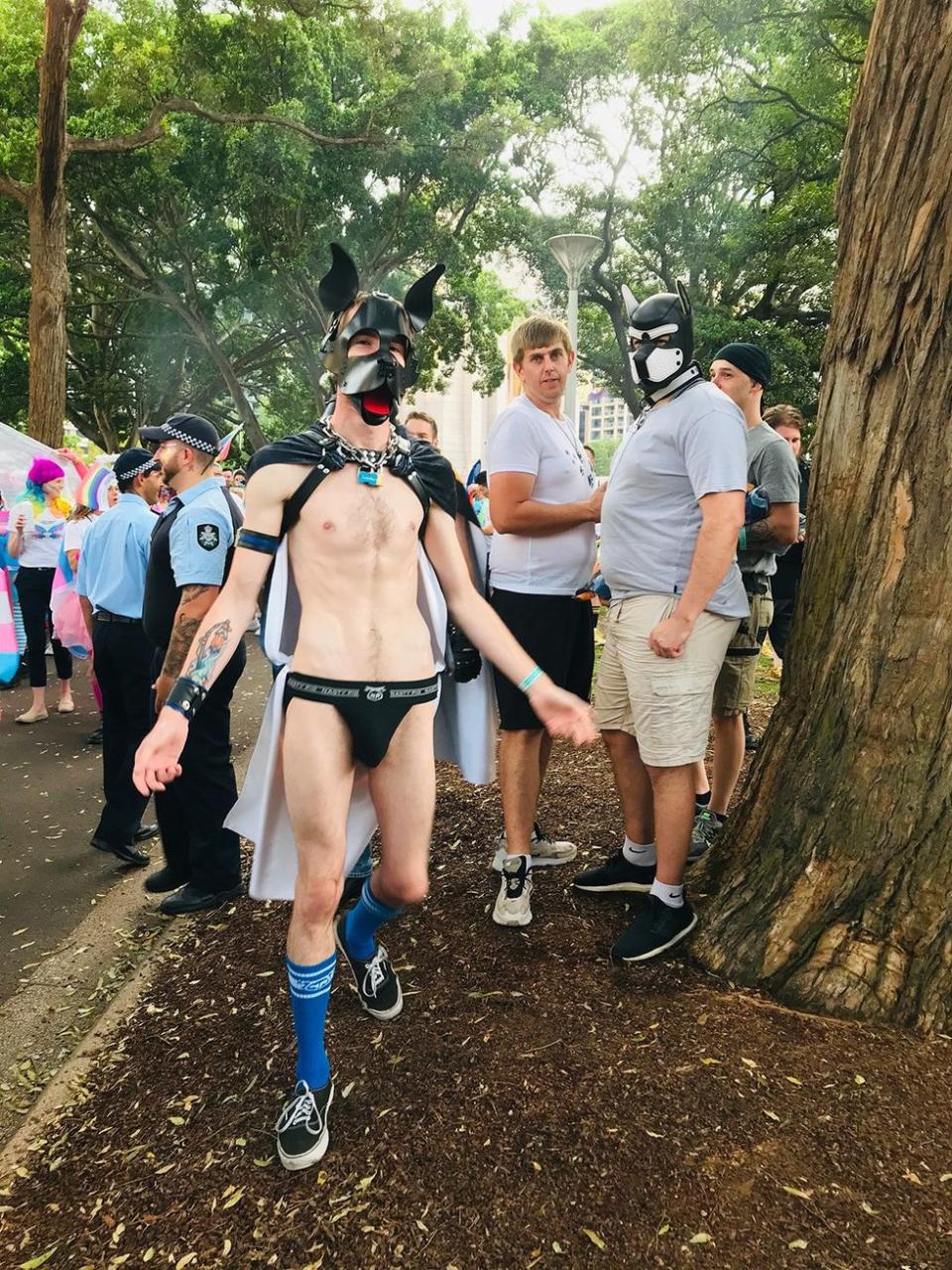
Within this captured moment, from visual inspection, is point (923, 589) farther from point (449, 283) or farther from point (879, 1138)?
point (449, 283)

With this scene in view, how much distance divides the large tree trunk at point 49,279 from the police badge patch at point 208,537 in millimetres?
10538

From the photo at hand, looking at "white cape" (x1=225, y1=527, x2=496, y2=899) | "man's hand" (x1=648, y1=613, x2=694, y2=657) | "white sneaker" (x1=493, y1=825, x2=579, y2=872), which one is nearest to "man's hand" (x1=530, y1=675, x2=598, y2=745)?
"white cape" (x1=225, y1=527, x2=496, y2=899)

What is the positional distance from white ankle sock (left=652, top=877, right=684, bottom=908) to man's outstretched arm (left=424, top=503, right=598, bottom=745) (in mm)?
742

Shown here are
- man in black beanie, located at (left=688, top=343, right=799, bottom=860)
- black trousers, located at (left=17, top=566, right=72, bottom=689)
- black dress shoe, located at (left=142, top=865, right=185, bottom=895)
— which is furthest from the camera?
black trousers, located at (left=17, top=566, right=72, bottom=689)

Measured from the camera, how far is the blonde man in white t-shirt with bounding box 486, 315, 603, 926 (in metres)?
3.49

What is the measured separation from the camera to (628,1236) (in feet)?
6.45

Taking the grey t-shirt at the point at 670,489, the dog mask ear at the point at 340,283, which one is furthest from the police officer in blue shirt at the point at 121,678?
the grey t-shirt at the point at 670,489

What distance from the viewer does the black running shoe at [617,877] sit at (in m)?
3.53

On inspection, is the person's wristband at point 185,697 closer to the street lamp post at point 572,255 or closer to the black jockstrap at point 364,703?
the black jockstrap at point 364,703

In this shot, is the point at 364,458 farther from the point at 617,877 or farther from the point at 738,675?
the point at 738,675

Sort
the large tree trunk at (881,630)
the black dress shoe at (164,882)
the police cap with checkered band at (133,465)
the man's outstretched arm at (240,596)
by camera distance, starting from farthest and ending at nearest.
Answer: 1. the police cap with checkered band at (133,465)
2. the black dress shoe at (164,882)
3. the large tree trunk at (881,630)
4. the man's outstretched arm at (240,596)

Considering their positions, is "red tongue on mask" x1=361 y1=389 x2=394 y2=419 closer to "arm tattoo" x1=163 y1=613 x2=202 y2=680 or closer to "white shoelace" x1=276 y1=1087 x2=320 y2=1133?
"arm tattoo" x1=163 y1=613 x2=202 y2=680

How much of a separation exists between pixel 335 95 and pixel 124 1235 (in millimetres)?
21477

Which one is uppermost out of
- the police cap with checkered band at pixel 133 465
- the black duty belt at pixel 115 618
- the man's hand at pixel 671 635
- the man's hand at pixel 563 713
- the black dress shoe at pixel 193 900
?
the police cap with checkered band at pixel 133 465
